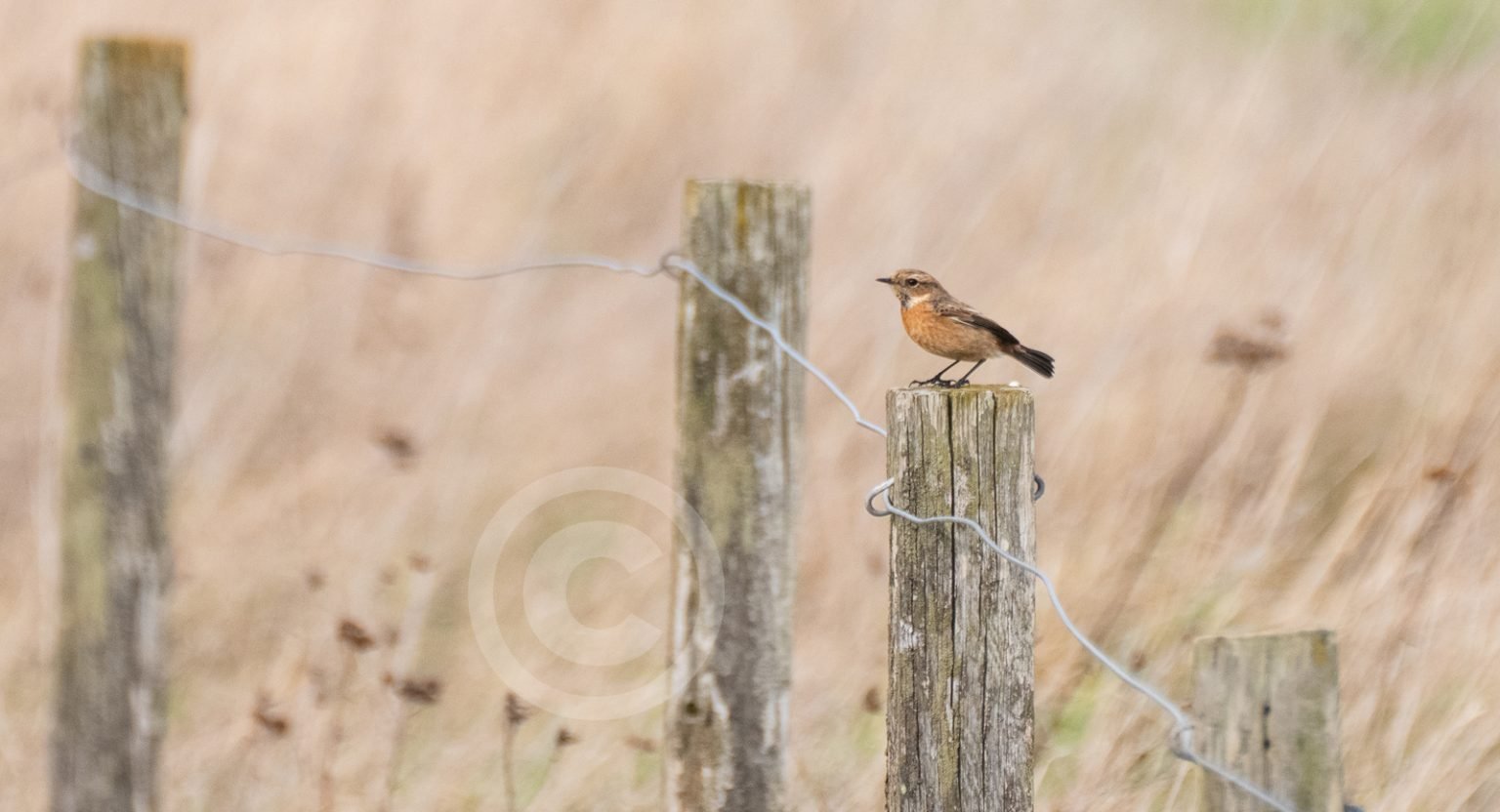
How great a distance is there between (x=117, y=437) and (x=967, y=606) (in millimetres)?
1695

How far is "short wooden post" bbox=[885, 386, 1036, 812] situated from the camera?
1.82 meters

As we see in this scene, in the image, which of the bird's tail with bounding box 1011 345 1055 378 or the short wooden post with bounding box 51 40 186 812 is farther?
the short wooden post with bounding box 51 40 186 812

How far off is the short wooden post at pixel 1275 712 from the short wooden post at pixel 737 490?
3.96 feet

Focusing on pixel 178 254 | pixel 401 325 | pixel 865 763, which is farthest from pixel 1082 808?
pixel 401 325

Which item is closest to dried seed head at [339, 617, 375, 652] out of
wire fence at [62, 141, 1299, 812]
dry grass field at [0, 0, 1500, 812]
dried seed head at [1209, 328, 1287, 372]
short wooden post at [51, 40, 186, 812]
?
dry grass field at [0, 0, 1500, 812]

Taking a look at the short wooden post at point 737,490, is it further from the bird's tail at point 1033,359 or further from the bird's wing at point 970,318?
the bird's tail at point 1033,359

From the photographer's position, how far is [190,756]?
3.85 meters

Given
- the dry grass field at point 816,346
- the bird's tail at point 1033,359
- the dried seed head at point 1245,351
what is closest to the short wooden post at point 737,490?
the bird's tail at point 1033,359

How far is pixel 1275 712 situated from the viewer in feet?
4.22

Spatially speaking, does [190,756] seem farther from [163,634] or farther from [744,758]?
[744,758]

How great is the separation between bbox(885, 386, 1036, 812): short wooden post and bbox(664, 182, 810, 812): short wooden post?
0.58m

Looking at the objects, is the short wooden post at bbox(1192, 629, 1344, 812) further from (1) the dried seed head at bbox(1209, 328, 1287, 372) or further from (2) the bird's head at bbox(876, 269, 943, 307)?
(1) the dried seed head at bbox(1209, 328, 1287, 372)

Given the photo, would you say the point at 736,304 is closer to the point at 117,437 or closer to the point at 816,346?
the point at 117,437

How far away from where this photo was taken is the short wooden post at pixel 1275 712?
50.0 inches
